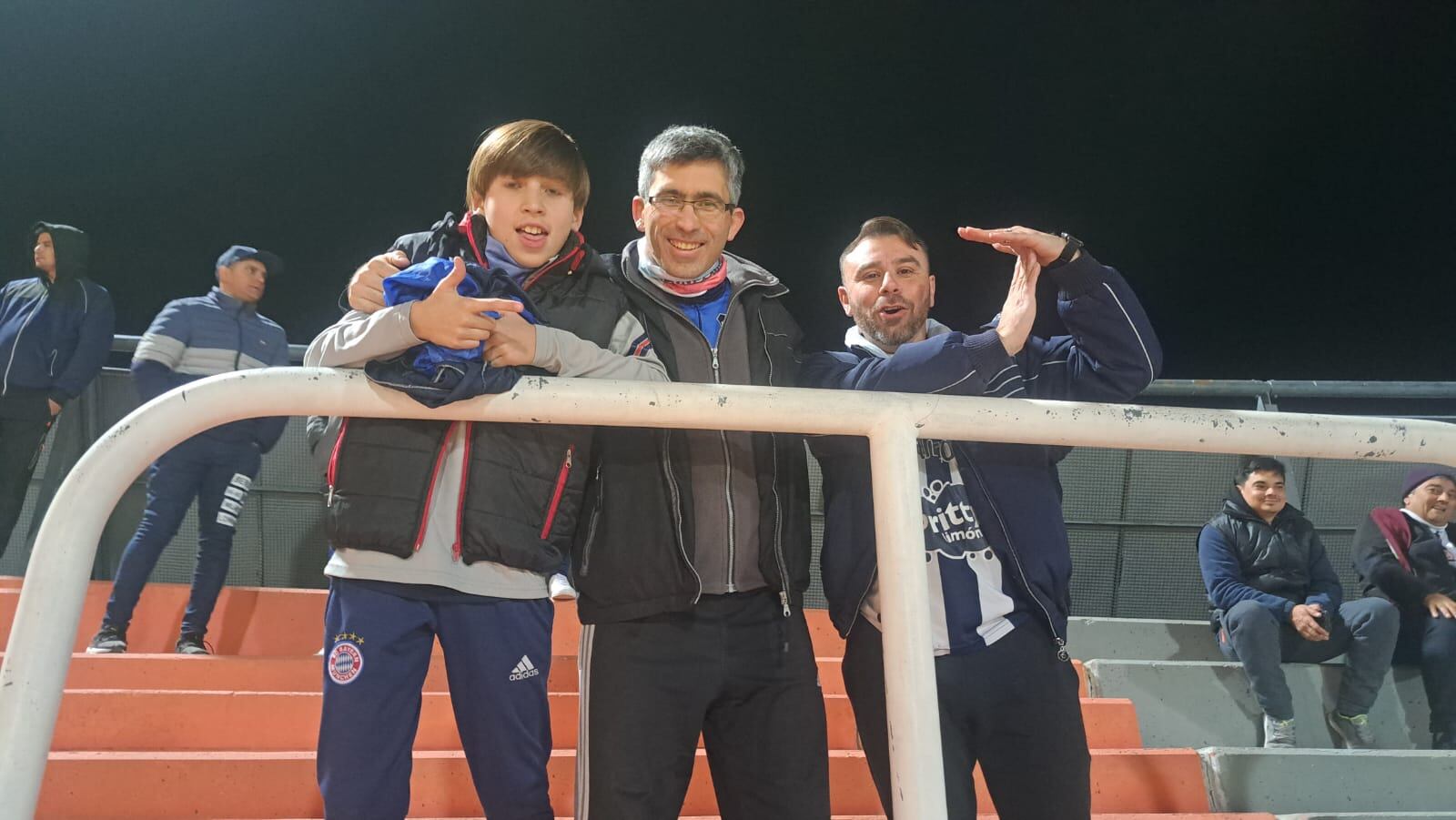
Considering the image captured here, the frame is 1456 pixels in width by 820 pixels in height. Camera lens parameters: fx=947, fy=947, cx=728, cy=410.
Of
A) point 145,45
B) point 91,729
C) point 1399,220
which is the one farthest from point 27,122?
point 1399,220

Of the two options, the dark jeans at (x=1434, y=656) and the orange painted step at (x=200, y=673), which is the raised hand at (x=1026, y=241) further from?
the dark jeans at (x=1434, y=656)

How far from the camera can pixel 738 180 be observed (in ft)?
5.17

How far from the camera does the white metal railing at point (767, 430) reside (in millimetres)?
872

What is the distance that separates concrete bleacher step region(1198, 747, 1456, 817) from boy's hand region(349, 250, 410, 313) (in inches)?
95.5

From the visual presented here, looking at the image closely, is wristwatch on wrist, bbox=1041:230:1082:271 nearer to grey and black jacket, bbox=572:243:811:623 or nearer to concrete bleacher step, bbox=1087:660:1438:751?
grey and black jacket, bbox=572:243:811:623

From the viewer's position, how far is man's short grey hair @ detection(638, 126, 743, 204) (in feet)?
4.92

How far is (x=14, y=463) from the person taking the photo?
10.8 feet

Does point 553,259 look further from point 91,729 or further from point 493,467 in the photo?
point 91,729

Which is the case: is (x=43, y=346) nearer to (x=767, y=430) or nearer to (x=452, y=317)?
(x=452, y=317)

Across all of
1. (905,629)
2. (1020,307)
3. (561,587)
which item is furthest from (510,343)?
(561,587)

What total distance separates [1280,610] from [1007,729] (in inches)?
89.6

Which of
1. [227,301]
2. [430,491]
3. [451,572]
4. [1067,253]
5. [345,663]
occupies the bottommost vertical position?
[345,663]

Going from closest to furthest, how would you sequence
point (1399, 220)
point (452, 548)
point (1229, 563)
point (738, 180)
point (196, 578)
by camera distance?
point (452, 548)
point (738, 180)
point (196, 578)
point (1229, 563)
point (1399, 220)

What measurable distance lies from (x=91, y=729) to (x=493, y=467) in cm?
179
